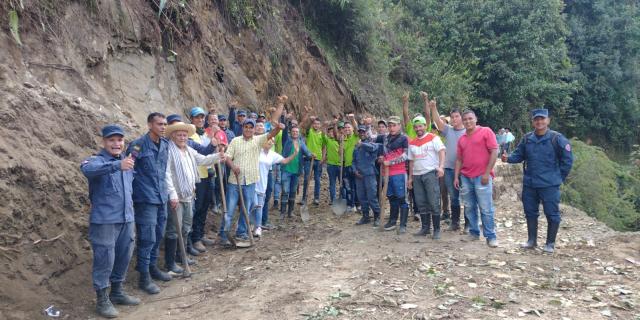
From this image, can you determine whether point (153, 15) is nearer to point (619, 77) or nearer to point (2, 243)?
point (2, 243)

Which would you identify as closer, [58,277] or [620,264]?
[58,277]

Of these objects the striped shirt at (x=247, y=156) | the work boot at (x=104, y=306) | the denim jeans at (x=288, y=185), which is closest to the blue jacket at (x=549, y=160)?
the striped shirt at (x=247, y=156)

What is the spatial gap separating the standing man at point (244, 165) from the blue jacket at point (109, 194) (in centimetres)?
229

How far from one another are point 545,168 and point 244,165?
4.23 meters

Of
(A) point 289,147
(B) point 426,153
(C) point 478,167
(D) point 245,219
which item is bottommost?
(D) point 245,219

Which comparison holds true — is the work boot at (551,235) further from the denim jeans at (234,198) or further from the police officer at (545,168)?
the denim jeans at (234,198)

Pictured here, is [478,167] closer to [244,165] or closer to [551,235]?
[551,235]

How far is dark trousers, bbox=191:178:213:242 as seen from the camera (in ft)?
23.6

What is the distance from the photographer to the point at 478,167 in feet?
22.8

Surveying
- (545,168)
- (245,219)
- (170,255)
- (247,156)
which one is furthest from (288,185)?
(545,168)

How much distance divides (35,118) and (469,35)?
20.7 m

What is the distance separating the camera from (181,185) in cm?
616

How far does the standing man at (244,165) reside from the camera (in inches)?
287

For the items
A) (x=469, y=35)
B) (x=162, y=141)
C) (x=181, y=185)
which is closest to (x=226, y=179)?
(x=181, y=185)
